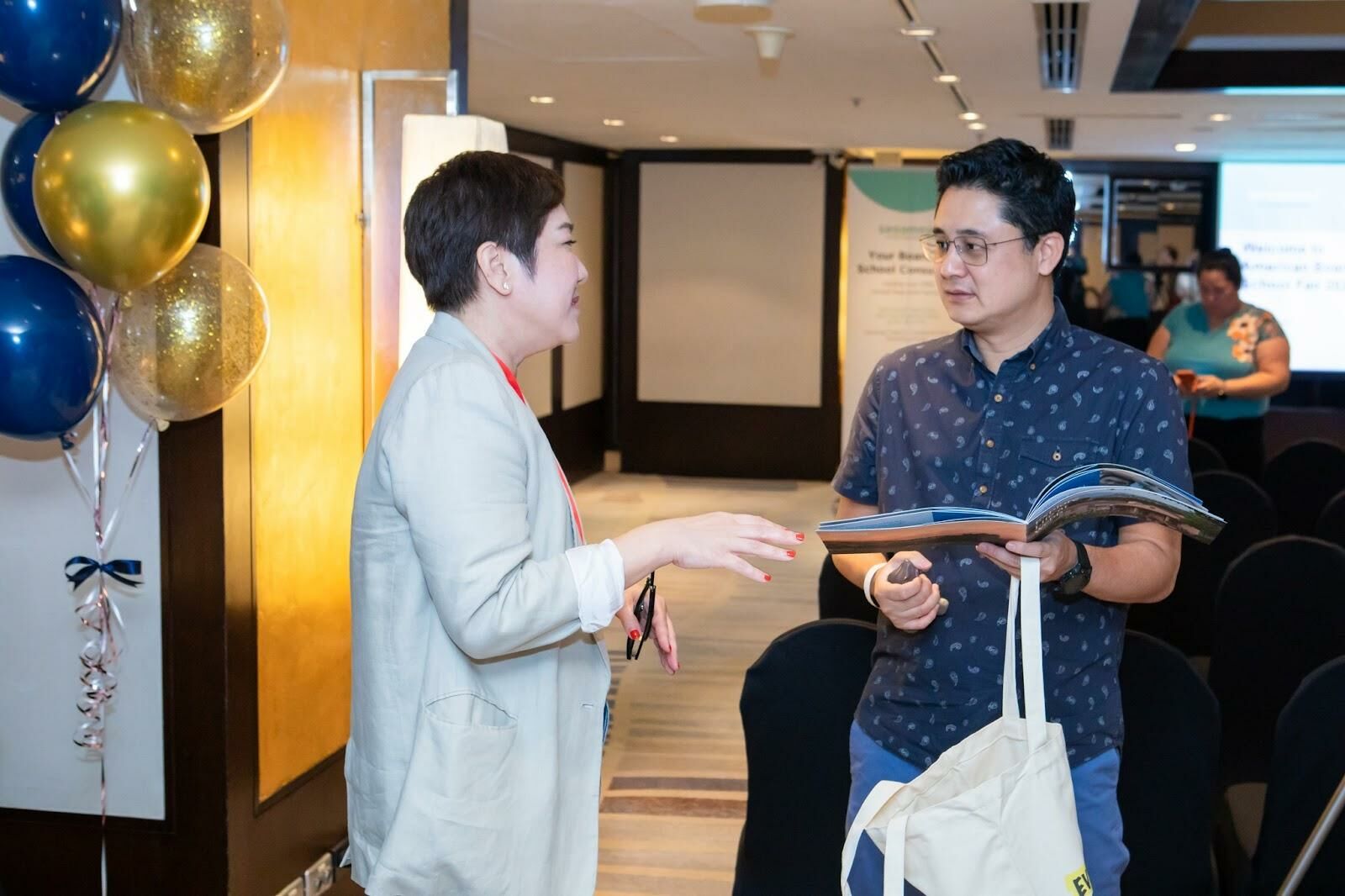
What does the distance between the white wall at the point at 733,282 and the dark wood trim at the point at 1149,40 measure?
499cm

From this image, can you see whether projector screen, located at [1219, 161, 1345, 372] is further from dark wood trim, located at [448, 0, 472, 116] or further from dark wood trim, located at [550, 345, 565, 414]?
dark wood trim, located at [448, 0, 472, 116]


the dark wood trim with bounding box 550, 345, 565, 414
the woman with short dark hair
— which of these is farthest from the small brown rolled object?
the dark wood trim with bounding box 550, 345, 565, 414

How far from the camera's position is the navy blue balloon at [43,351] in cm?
261

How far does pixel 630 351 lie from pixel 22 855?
32.6 ft

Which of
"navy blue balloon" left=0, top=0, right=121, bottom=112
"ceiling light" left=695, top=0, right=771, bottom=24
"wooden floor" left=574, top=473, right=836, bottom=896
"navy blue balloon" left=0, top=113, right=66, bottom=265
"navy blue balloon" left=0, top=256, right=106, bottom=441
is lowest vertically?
"wooden floor" left=574, top=473, right=836, bottom=896

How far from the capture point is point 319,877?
382cm

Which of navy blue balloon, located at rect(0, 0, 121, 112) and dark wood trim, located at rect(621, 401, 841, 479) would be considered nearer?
navy blue balloon, located at rect(0, 0, 121, 112)

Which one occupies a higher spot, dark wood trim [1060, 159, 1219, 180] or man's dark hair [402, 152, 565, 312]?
dark wood trim [1060, 159, 1219, 180]

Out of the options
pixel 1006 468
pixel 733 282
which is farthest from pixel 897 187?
pixel 1006 468

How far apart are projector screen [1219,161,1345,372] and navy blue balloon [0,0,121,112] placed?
11663mm

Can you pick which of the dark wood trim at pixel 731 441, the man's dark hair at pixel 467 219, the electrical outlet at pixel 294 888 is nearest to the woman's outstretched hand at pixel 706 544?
the man's dark hair at pixel 467 219

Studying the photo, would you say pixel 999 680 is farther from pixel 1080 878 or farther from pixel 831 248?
pixel 831 248

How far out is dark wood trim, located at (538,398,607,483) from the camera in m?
11.8

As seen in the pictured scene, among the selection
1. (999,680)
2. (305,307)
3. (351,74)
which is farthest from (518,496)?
(351,74)
